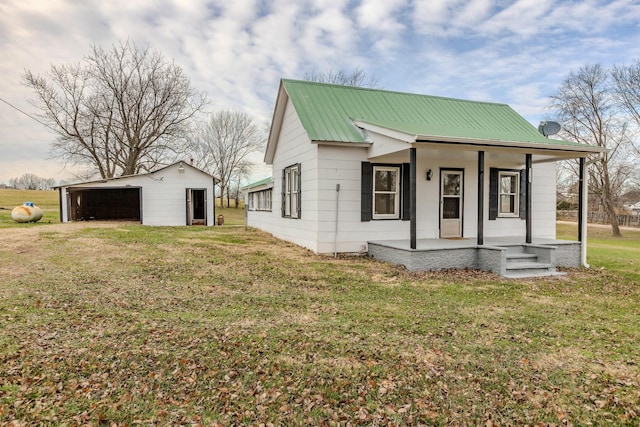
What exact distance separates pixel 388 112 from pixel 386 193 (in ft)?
10.2

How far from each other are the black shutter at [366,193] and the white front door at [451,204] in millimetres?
2189

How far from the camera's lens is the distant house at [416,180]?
27.2 ft

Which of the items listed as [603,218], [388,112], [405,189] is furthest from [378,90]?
[603,218]

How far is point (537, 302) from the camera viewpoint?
591cm

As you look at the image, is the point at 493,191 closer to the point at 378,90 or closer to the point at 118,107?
the point at 378,90

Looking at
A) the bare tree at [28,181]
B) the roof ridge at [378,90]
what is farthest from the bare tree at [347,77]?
the bare tree at [28,181]

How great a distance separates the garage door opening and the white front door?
1864 cm

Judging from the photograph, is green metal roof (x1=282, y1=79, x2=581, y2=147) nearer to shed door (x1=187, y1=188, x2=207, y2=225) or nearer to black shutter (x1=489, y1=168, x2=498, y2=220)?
black shutter (x1=489, y1=168, x2=498, y2=220)

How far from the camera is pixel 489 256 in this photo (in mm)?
8219

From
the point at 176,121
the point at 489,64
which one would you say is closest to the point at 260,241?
the point at 489,64

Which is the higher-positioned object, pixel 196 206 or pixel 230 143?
pixel 230 143

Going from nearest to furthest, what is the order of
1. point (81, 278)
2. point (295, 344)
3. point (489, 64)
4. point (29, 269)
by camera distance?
1. point (295, 344)
2. point (81, 278)
3. point (29, 269)
4. point (489, 64)

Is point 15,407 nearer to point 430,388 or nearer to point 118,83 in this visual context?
point 430,388

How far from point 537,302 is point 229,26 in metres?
12.1
